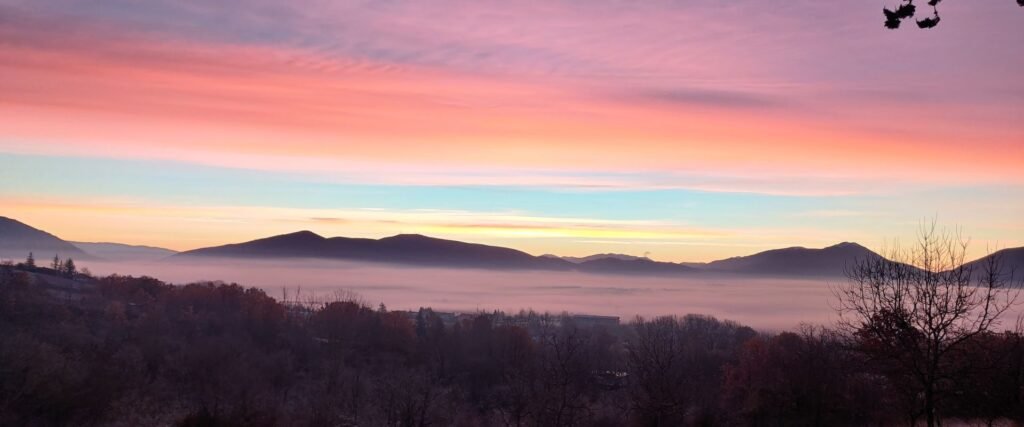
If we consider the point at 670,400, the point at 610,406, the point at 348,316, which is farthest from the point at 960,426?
the point at 348,316

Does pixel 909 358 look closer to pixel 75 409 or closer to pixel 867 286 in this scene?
pixel 867 286

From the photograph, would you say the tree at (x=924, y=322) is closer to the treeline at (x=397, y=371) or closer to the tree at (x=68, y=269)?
the treeline at (x=397, y=371)

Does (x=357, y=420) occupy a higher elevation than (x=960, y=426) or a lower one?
lower

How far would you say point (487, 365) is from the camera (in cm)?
6331

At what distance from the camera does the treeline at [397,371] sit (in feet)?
89.9

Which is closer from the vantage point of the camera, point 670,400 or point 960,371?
point 960,371

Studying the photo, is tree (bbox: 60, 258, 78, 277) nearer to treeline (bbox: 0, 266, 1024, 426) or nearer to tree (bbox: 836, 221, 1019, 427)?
treeline (bbox: 0, 266, 1024, 426)


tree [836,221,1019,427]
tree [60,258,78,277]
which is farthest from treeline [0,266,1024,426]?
tree [60,258,78,277]

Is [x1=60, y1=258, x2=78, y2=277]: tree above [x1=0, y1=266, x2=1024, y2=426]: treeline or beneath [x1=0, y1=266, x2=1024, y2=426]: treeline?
above

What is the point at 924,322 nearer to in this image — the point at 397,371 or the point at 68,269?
the point at 397,371

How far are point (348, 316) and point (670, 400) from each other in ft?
186

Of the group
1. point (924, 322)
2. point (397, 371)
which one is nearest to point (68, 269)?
point (397, 371)

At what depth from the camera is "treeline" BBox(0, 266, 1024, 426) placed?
2741cm

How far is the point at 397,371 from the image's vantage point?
6219 centimetres
